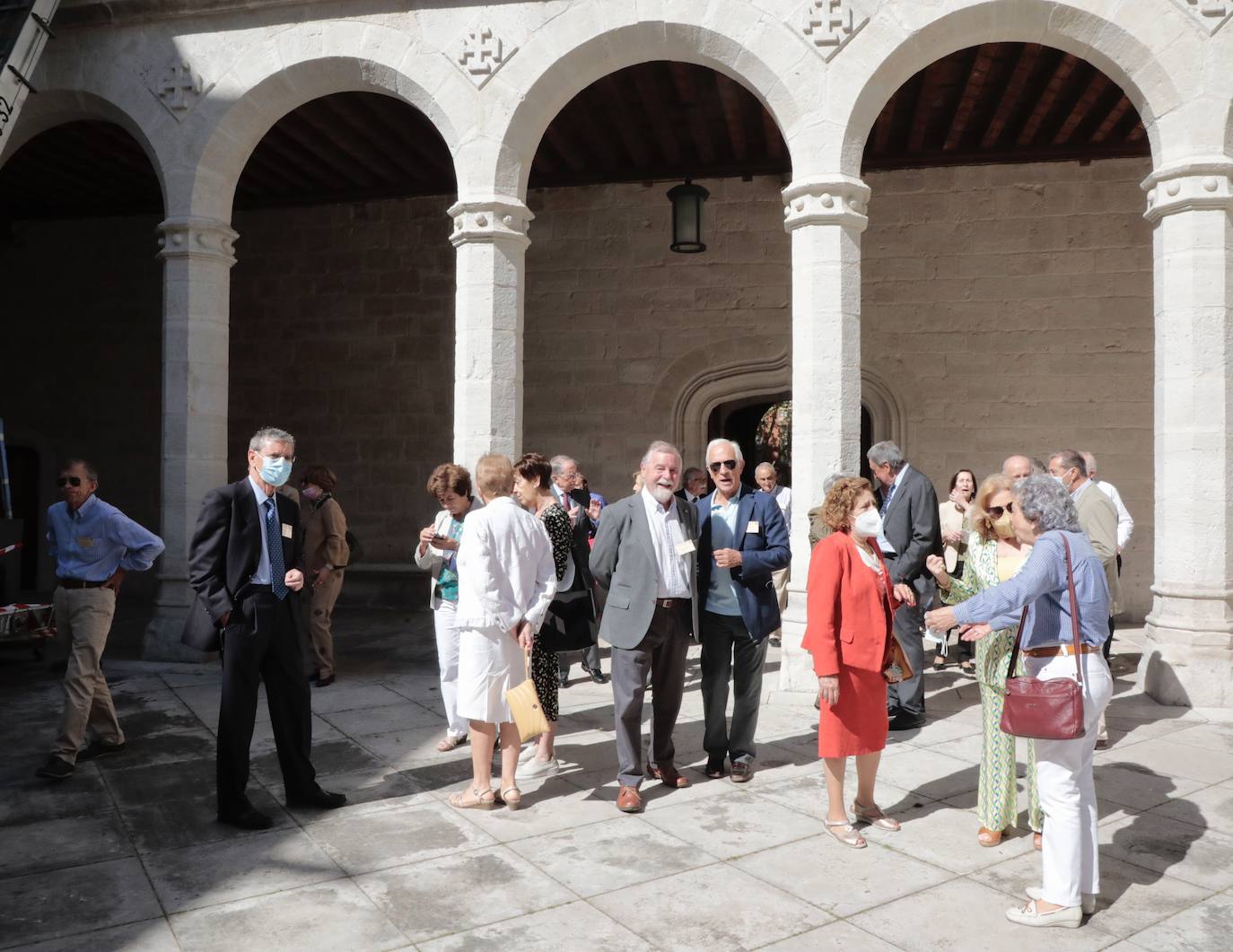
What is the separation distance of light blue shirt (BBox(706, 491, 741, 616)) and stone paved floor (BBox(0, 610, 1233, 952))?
765 millimetres

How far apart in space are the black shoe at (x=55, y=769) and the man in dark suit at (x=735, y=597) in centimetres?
282

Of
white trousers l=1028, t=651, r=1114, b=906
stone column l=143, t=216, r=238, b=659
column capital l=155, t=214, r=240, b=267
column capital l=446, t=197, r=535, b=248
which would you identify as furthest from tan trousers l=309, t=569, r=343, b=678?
white trousers l=1028, t=651, r=1114, b=906

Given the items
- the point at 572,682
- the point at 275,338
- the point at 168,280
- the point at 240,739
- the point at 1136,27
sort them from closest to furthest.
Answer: the point at 240,739 < the point at 1136,27 < the point at 572,682 < the point at 168,280 < the point at 275,338

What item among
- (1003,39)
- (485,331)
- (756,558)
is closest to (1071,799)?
(756,558)

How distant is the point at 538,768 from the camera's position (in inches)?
172

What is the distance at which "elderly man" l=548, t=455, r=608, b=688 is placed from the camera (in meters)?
5.35

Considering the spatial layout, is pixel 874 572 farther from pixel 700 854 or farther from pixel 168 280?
pixel 168 280

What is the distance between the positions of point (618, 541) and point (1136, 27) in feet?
15.1

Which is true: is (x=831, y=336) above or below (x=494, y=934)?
above

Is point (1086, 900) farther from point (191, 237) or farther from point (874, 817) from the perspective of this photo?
point (191, 237)

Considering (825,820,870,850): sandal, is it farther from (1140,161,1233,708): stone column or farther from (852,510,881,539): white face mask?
(1140,161,1233,708): stone column

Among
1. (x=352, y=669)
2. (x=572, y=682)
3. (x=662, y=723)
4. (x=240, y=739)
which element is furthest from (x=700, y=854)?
(x=352, y=669)

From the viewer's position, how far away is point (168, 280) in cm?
716

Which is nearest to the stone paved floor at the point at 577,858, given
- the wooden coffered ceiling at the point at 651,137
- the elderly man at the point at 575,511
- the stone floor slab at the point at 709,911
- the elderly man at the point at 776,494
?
the stone floor slab at the point at 709,911
